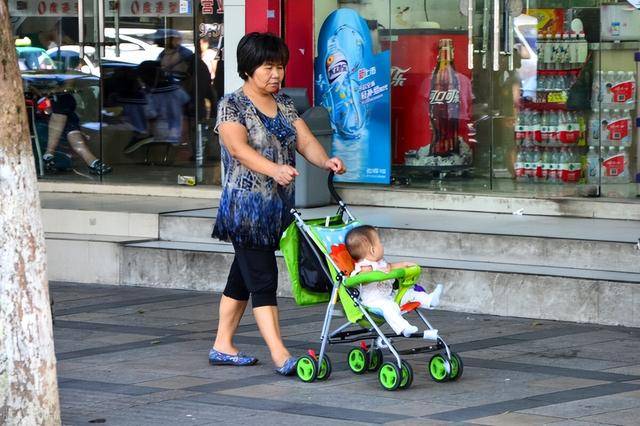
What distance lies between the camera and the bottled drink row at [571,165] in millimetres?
12555

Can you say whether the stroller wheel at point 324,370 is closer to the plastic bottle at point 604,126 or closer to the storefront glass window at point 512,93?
the storefront glass window at point 512,93

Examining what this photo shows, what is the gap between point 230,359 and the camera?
8.49 meters

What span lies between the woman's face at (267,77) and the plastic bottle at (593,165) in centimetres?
520

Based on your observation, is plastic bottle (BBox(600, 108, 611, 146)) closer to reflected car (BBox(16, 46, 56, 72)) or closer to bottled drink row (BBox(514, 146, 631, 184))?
bottled drink row (BBox(514, 146, 631, 184))

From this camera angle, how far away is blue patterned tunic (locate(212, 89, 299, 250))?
815 cm

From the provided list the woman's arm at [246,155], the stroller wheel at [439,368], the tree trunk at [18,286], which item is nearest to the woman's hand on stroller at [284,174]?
the woman's arm at [246,155]

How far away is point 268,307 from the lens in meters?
8.20

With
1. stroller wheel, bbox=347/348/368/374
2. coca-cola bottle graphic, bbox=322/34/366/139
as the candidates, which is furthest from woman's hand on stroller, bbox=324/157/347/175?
coca-cola bottle graphic, bbox=322/34/366/139

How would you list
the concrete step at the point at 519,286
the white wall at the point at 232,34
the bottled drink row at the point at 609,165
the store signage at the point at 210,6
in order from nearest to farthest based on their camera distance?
1. the concrete step at the point at 519,286
2. the bottled drink row at the point at 609,165
3. the white wall at the point at 232,34
4. the store signage at the point at 210,6

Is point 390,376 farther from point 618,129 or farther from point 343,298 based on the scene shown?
point 618,129

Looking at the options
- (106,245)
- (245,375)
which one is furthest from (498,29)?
(245,375)

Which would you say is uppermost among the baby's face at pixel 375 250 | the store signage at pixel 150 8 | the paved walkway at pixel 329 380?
the store signage at pixel 150 8

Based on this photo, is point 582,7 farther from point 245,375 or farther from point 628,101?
point 245,375

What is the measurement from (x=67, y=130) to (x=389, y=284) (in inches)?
333
